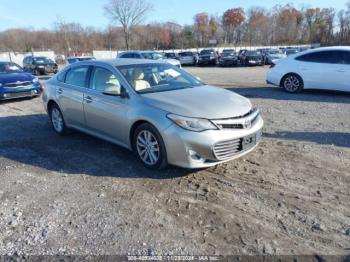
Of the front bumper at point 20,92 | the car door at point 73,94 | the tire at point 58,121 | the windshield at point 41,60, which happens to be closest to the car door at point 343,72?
the car door at point 73,94

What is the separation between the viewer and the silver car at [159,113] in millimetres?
4051

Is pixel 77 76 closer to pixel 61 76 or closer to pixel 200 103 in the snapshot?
pixel 61 76

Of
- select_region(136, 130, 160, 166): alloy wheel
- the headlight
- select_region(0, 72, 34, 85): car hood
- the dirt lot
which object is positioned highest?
select_region(0, 72, 34, 85): car hood

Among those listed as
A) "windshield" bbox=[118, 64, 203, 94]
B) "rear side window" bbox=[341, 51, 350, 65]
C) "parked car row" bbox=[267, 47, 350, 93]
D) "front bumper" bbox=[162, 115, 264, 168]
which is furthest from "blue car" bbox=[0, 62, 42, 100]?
"rear side window" bbox=[341, 51, 350, 65]

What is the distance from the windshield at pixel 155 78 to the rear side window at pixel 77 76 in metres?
0.90

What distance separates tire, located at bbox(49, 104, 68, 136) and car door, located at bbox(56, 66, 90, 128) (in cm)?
24

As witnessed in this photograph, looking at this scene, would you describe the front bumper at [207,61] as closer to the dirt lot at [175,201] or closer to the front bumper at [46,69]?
the front bumper at [46,69]

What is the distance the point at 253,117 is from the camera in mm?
4512

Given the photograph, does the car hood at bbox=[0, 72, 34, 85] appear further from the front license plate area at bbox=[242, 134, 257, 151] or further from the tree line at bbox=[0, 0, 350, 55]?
the tree line at bbox=[0, 0, 350, 55]

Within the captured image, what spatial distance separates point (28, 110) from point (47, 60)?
16.4 m

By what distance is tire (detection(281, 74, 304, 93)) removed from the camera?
10695mm

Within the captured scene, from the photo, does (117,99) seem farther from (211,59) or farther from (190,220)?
(211,59)

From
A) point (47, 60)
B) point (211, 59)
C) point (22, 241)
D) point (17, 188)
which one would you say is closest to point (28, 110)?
point (17, 188)

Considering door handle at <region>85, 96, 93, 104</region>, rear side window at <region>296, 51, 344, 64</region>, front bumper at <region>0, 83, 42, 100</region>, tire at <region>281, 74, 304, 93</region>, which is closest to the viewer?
door handle at <region>85, 96, 93, 104</region>
